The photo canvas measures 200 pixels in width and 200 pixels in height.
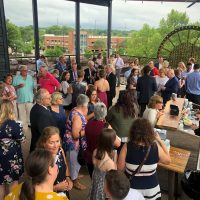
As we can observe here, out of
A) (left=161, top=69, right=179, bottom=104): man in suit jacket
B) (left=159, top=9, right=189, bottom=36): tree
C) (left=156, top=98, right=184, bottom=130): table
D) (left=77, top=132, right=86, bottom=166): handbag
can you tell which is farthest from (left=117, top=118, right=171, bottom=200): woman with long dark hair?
(left=159, top=9, right=189, bottom=36): tree

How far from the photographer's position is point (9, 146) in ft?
8.89

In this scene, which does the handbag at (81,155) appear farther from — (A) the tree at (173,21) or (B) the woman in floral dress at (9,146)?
(A) the tree at (173,21)

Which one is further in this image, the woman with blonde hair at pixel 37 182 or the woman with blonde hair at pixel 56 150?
the woman with blonde hair at pixel 56 150

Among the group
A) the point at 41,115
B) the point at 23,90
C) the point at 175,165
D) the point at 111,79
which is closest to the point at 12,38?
the point at 23,90

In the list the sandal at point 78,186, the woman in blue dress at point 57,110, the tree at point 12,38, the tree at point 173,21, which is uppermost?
the tree at point 173,21

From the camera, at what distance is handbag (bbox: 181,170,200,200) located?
2.79 metres

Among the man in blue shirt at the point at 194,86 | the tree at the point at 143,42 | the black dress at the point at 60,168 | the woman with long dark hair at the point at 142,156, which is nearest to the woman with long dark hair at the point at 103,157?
the woman with long dark hair at the point at 142,156

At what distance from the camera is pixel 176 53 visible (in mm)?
10180

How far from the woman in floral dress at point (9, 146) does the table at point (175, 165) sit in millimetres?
1638

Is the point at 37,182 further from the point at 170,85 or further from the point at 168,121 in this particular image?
the point at 170,85

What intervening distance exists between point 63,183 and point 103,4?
31.0 ft

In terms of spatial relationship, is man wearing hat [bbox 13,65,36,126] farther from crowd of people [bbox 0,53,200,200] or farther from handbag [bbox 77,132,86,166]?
handbag [bbox 77,132,86,166]

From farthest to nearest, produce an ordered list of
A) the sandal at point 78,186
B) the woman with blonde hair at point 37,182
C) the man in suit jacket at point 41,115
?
1. the sandal at point 78,186
2. the man in suit jacket at point 41,115
3. the woman with blonde hair at point 37,182

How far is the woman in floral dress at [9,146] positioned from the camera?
2.64m
